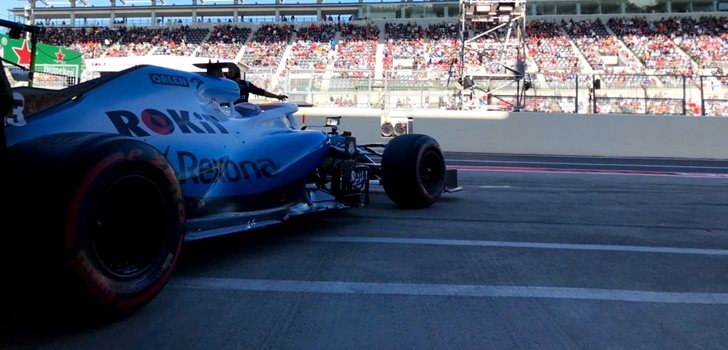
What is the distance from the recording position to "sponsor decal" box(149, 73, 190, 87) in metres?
4.25

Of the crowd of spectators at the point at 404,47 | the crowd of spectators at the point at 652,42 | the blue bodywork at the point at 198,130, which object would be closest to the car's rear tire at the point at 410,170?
the blue bodywork at the point at 198,130

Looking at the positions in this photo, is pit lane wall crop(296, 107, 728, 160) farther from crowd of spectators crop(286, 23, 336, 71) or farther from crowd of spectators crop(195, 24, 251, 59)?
crowd of spectators crop(195, 24, 251, 59)

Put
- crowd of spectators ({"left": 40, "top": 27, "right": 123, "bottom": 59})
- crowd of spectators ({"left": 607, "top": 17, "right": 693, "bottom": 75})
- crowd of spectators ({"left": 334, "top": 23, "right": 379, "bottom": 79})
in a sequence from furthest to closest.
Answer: crowd of spectators ({"left": 40, "top": 27, "right": 123, "bottom": 59}) → crowd of spectators ({"left": 334, "top": 23, "right": 379, "bottom": 79}) → crowd of spectators ({"left": 607, "top": 17, "right": 693, "bottom": 75})

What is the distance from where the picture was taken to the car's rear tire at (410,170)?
6805 millimetres

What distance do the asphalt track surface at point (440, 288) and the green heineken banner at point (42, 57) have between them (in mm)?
1906

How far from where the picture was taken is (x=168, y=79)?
437cm

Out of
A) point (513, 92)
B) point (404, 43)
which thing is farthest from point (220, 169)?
point (404, 43)

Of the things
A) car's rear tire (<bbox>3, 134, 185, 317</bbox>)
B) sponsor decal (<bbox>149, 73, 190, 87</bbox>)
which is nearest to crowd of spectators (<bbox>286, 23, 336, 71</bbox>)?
sponsor decal (<bbox>149, 73, 190, 87</bbox>)

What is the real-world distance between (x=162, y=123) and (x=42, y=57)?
1258 centimetres

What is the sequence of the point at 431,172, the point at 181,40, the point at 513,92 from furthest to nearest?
the point at 181,40
the point at 513,92
the point at 431,172

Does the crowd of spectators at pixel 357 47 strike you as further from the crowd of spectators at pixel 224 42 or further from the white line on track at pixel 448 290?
the white line on track at pixel 448 290

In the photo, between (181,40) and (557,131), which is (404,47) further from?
(557,131)

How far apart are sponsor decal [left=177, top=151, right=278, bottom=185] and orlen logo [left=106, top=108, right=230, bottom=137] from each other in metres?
0.22

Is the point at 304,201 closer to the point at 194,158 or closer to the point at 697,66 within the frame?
the point at 194,158
